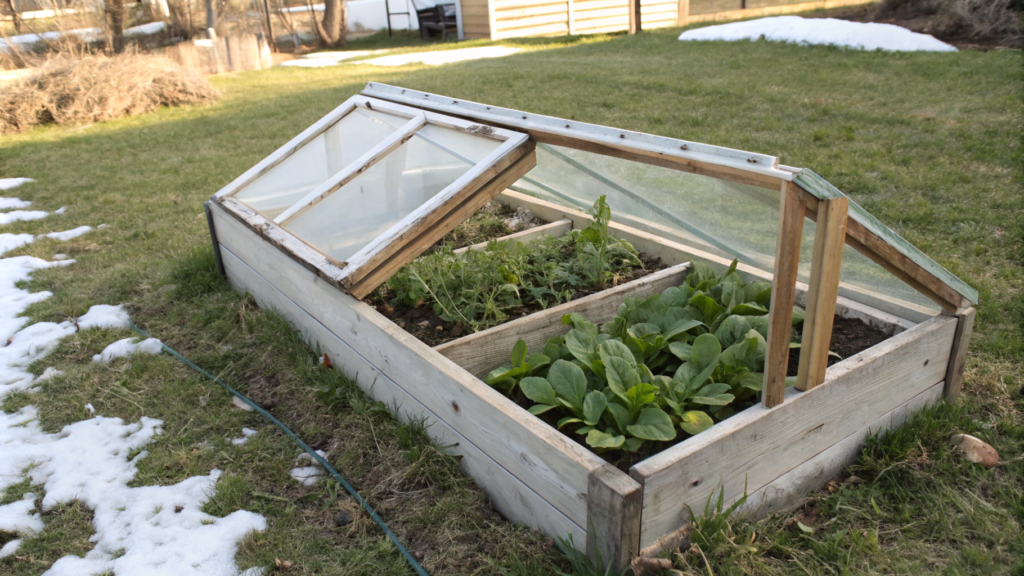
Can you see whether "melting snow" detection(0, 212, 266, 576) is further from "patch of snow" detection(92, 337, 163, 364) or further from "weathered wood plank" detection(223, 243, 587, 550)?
"weathered wood plank" detection(223, 243, 587, 550)

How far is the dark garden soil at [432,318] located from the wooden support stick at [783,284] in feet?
3.69

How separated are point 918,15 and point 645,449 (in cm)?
1016

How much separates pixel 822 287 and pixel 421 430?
1.24 meters

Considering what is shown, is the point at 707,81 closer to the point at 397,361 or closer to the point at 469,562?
the point at 397,361

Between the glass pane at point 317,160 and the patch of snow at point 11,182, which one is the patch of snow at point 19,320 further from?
the patch of snow at point 11,182

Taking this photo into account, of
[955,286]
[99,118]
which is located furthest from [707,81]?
[99,118]

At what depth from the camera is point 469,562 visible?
1.73 meters

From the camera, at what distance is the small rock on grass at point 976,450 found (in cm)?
191

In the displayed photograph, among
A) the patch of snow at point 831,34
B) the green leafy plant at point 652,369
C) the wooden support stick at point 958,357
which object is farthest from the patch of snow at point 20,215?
the patch of snow at point 831,34

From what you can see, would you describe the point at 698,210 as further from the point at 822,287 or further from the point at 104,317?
the point at 104,317

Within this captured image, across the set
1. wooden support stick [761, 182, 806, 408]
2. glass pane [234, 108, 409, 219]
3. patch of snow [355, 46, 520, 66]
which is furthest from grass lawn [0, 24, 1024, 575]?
patch of snow [355, 46, 520, 66]

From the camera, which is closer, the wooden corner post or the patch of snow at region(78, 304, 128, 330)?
the wooden corner post

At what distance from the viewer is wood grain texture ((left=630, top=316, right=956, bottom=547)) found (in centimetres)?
151

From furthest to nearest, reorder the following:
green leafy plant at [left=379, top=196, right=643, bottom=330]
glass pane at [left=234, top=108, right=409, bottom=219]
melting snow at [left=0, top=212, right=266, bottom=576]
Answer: glass pane at [left=234, top=108, right=409, bottom=219], green leafy plant at [left=379, top=196, right=643, bottom=330], melting snow at [left=0, top=212, right=266, bottom=576]
